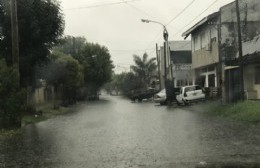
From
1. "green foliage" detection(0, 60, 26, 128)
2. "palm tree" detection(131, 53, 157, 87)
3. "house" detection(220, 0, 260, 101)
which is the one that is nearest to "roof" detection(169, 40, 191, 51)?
"palm tree" detection(131, 53, 157, 87)

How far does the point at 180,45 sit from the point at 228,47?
40.2m

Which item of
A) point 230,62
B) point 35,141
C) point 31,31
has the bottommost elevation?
point 35,141

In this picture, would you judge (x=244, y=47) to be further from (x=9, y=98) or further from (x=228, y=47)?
(x=9, y=98)

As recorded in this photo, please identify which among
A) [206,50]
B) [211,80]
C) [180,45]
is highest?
[180,45]

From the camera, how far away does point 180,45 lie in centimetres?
7681

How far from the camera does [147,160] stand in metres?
12.1

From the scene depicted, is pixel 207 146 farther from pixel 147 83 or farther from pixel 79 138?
pixel 147 83

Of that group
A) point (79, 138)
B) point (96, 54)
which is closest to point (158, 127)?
point (79, 138)

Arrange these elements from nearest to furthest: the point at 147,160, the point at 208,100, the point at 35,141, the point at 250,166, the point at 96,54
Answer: the point at 250,166, the point at 147,160, the point at 35,141, the point at 208,100, the point at 96,54

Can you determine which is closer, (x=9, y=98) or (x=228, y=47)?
(x=9, y=98)

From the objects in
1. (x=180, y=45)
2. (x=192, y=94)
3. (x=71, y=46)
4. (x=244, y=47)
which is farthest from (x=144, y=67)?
(x=244, y=47)

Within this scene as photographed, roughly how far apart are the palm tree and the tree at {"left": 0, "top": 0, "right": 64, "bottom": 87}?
55.2 m

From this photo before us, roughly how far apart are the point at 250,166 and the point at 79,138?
876 cm

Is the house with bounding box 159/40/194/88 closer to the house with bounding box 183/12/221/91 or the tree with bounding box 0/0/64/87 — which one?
the house with bounding box 183/12/221/91
